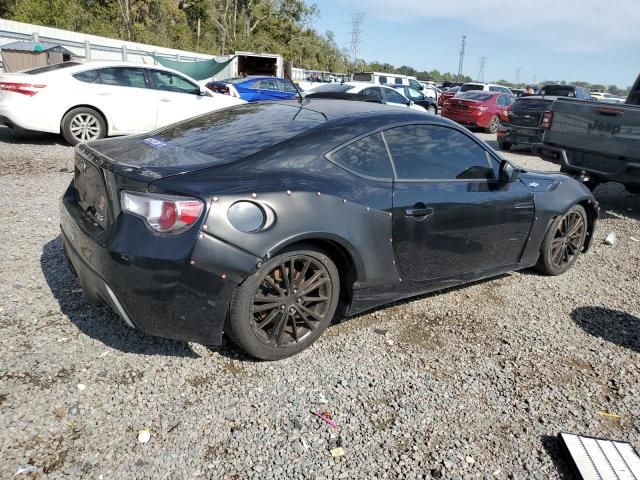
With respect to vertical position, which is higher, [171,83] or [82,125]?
[171,83]

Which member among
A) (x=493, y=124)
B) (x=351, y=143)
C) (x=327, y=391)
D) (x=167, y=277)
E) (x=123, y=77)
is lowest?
(x=327, y=391)

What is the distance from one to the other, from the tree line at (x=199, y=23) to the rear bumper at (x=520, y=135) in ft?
92.3

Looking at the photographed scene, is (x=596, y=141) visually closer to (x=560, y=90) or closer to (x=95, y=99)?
(x=95, y=99)

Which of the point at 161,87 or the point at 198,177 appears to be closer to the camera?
the point at 198,177

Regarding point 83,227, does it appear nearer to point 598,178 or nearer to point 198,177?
point 198,177

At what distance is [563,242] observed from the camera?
15.4 ft

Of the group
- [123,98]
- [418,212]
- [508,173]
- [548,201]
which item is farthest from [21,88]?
[548,201]

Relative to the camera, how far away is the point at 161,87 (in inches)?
376

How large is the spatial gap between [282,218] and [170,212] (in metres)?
0.58

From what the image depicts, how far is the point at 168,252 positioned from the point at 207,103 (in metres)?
8.23

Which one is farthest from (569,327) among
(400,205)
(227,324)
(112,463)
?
(112,463)

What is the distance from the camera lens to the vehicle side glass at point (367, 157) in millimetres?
3113

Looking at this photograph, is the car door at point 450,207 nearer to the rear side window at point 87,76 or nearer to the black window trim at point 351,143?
the black window trim at point 351,143

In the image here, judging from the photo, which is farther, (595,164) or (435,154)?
(595,164)
